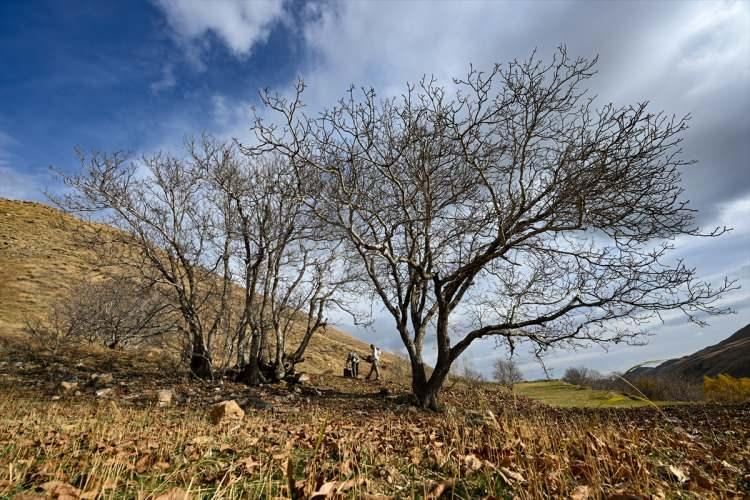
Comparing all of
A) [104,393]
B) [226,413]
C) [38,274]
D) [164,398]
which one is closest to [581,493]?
[226,413]

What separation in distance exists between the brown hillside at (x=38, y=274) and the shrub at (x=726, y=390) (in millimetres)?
13570

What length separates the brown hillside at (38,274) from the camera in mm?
23844

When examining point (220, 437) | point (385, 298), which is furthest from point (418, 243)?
point (220, 437)

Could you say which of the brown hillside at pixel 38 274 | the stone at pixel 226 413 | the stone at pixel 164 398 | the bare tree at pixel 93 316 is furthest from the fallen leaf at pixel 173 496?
the brown hillside at pixel 38 274

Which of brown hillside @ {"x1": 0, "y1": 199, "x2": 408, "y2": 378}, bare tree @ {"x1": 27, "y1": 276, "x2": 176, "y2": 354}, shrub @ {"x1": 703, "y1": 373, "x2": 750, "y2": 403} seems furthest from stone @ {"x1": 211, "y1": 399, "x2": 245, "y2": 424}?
shrub @ {"x1": 703, "y1": 373, "x2": 750, "y2": 403}

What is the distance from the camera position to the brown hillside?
78.2 feet

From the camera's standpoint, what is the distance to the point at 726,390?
1547 centimetres

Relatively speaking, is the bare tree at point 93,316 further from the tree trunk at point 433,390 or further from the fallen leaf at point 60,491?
the fallen leaf at point 60,491

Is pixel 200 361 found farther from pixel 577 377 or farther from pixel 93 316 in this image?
pixel 577 377

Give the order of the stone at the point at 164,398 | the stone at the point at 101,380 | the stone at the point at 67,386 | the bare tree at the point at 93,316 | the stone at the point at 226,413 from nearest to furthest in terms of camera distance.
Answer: the stone at the point at 226,413
the stone at the point at 164,398
the stone at the point at 67,386
the stone at the point at 101,380
the bare tree at the point at 93,316

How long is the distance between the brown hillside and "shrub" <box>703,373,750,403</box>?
44.5 ft

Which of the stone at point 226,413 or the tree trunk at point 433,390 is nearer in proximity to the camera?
the stone at point 226,413

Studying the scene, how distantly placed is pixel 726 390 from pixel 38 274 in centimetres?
4223

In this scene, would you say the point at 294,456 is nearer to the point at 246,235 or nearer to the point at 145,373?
the point at 246,235
